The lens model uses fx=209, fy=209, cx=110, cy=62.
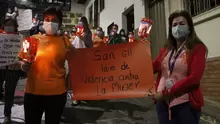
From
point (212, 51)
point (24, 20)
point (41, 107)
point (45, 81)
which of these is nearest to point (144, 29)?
point (45, 81)

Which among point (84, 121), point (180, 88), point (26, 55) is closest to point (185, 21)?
point (180, 88)

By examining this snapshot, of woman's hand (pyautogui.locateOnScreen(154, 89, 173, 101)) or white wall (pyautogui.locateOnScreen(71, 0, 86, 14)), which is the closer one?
woman's hand (pyautogui.locateOnScreen(154, 89, 173, 101))

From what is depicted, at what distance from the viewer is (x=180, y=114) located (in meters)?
1.76

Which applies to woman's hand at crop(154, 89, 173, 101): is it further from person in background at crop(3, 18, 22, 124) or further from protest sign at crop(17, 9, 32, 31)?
protest sign at crop(17, 9, 32, 31)

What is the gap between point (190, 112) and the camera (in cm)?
172

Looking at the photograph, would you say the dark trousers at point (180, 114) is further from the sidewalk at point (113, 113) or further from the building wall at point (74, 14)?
the building wall at point (74, 14)

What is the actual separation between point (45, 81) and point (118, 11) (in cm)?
998

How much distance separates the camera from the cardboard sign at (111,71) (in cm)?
218

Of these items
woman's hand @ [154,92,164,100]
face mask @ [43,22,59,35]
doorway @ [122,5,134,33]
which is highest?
doorway @ [122,5,134,33]

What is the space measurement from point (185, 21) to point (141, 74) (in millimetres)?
674

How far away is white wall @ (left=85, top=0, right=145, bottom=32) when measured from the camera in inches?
358

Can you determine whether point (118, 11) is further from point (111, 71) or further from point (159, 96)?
point (159, 96)

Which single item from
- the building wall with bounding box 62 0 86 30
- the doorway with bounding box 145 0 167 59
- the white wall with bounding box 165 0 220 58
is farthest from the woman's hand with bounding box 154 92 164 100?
the building wall with bounding box 62 0 86 30

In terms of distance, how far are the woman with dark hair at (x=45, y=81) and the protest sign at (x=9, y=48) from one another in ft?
4.67
